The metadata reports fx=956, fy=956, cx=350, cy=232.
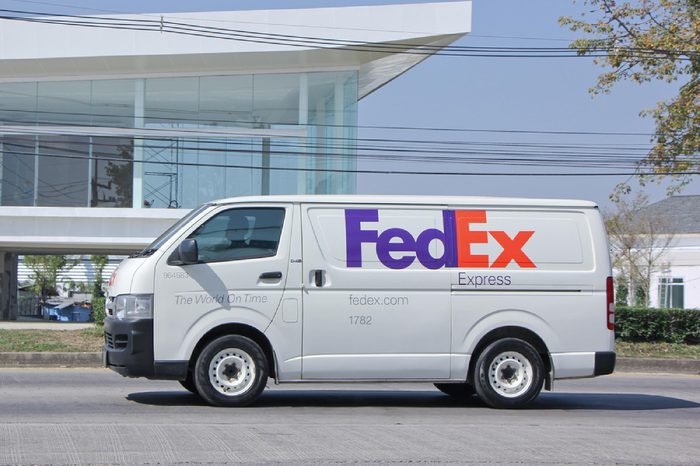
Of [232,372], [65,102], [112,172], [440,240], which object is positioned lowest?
[232,372]

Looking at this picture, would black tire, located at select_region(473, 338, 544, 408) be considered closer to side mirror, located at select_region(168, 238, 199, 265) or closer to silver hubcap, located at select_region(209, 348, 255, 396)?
silver hubcap, located at select_region(209, 348, 255, 396)

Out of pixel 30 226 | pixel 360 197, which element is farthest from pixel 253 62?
pixel 360 197

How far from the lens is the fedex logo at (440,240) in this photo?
10.3 meters

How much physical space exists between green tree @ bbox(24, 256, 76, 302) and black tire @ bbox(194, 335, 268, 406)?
5150 centimetres

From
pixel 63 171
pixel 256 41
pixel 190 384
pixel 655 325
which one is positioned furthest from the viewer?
pixel 63 171

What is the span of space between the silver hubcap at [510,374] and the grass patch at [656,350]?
8441 millimetres

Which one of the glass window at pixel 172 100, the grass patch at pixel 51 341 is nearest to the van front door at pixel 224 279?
the grass patch at pixel 51 341

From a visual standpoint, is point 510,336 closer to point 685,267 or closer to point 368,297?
point 368,297

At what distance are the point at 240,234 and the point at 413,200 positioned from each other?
76.0 inches

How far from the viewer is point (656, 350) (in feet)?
64.0

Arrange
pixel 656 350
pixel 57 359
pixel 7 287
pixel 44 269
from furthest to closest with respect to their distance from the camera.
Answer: pixel 44 269, pixel 7 287, pixel 656 350, pixel 57 359

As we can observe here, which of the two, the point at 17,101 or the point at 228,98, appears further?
the point at 17,101

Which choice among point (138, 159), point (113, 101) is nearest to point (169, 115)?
point (138, 159)

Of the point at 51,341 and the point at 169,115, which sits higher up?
the point at 169,115
